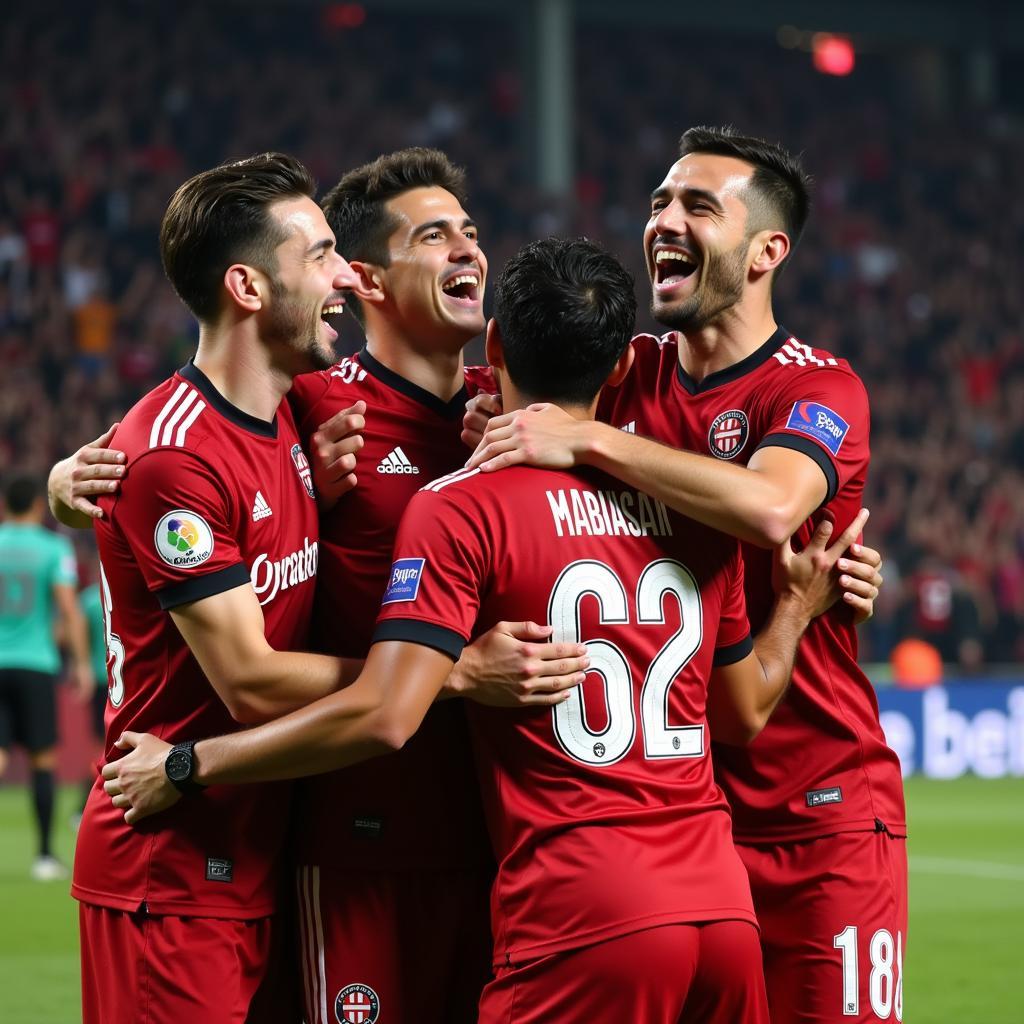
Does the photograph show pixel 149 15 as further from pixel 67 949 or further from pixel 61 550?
pixel 67 949

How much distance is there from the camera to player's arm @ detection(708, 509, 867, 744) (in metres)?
3.91

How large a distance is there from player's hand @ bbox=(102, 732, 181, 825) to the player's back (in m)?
7.56

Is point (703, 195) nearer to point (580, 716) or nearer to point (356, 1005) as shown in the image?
point (580, 716)

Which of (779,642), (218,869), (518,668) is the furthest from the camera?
(779,642)

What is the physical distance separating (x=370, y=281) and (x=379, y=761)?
1.34 metres

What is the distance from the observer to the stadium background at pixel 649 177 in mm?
18281

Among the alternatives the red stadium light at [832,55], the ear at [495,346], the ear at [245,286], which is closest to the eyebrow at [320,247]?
the ear at [245,286]

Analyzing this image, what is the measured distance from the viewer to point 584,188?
2456 centimetres

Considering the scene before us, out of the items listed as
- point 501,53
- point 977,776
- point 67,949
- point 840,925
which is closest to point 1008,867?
point 977,776

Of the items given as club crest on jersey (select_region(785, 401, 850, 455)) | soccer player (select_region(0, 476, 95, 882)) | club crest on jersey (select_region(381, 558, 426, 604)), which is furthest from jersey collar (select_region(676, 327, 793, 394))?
soccer player (select_region(0, 476, 95, 882))

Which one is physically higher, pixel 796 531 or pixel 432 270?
pixel 432 270

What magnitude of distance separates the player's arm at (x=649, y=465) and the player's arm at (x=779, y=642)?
13.9 inches

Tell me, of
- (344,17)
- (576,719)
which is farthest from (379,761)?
(344,17)

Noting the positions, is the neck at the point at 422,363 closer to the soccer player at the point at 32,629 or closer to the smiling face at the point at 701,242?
the smiling face at the point at 701,242
